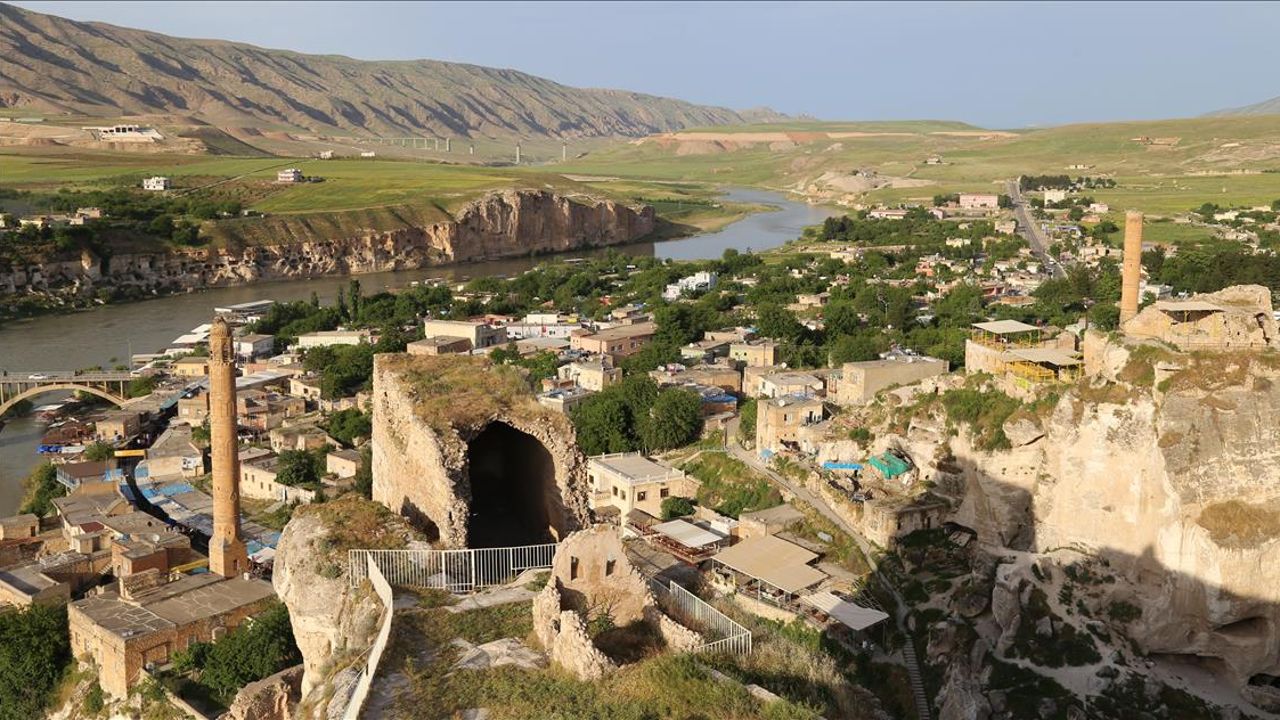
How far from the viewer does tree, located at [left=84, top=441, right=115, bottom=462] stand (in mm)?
30688

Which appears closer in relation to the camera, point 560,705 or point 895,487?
point 560,705

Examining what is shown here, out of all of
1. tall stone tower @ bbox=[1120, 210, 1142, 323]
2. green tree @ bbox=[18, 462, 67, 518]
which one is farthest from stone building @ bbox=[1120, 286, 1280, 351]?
green tree @ bbox=[18, 462, 67, 518]

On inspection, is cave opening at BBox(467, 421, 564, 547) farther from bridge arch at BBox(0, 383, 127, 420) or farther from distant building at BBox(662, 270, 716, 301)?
distant building at BBox(662, 270, 716, 301)

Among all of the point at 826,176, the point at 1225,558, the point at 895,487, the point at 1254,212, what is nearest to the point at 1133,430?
the point at 1225,558

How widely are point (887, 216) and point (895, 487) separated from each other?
230 ft

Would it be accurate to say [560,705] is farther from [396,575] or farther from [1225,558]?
[1225,558]

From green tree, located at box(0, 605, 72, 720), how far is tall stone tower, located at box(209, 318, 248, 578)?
313 centimetres

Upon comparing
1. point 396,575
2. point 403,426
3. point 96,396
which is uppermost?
point 403,426

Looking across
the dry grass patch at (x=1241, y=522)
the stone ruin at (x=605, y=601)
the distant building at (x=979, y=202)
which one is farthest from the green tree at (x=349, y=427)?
the distant building at (x=979, y=202)

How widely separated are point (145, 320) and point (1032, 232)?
54.7m

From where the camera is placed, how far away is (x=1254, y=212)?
6700cm

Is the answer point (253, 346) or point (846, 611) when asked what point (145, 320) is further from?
point (846, 611)

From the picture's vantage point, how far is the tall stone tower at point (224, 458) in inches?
827

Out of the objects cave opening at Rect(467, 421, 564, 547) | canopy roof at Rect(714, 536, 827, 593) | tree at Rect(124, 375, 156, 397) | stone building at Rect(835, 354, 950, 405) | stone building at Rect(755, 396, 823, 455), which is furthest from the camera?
tree at Rect(124, 375, 156, 397)
